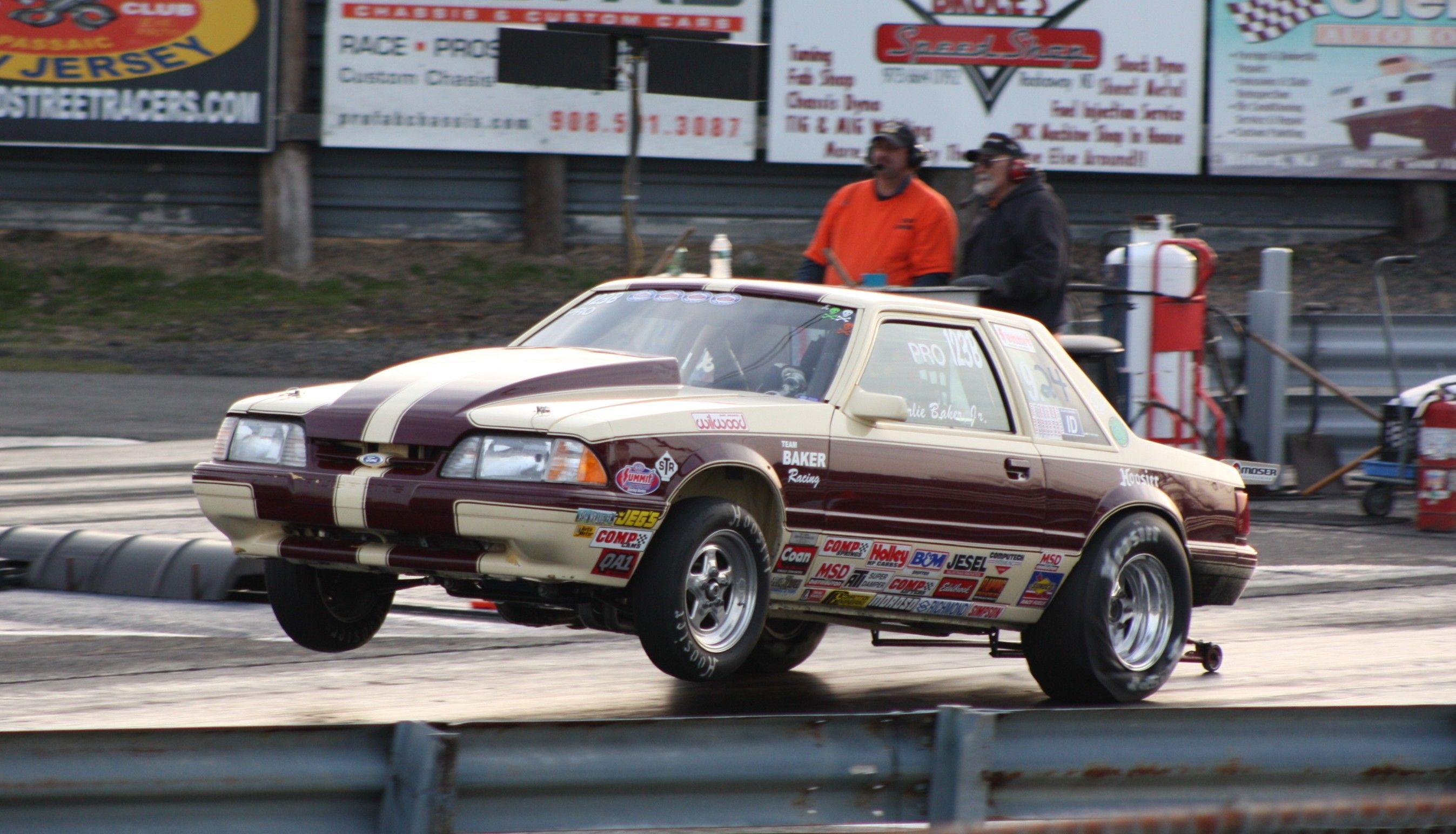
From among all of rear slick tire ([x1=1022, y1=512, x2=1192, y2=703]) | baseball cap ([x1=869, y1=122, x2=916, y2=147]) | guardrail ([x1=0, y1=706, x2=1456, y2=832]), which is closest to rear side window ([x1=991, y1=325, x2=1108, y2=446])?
rear slick tire ([x1=1022, y1=512, x2=1192, y2=703])

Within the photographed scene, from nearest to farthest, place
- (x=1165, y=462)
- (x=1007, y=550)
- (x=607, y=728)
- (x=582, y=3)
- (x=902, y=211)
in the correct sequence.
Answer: (x=607, y=728), (x=1007, y=550), (x=1165, y=462), (x=902, y=211), (x=582, y=3)

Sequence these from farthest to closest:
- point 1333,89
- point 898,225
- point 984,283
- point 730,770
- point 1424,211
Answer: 1. point 1424,211
2. point 1333,89
3. point 898,225
4. point 984,283
5. point 730,770

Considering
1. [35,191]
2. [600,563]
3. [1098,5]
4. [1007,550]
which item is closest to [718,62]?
[1098,5]

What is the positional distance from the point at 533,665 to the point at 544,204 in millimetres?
14053

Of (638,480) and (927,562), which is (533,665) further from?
(638,480)

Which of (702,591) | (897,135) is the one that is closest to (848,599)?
(702,591)

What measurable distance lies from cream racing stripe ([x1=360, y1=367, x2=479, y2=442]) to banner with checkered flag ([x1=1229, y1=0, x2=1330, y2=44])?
17117mm

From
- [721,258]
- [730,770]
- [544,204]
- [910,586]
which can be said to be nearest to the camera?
[730,770]

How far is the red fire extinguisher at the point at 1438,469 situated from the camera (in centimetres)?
1171

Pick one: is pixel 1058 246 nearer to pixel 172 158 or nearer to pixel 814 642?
pixel 814 642

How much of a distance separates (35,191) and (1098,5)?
11.9m

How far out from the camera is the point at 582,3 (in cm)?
2027

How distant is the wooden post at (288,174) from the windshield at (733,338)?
1408 cm

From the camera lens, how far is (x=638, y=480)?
5398 millimetres
